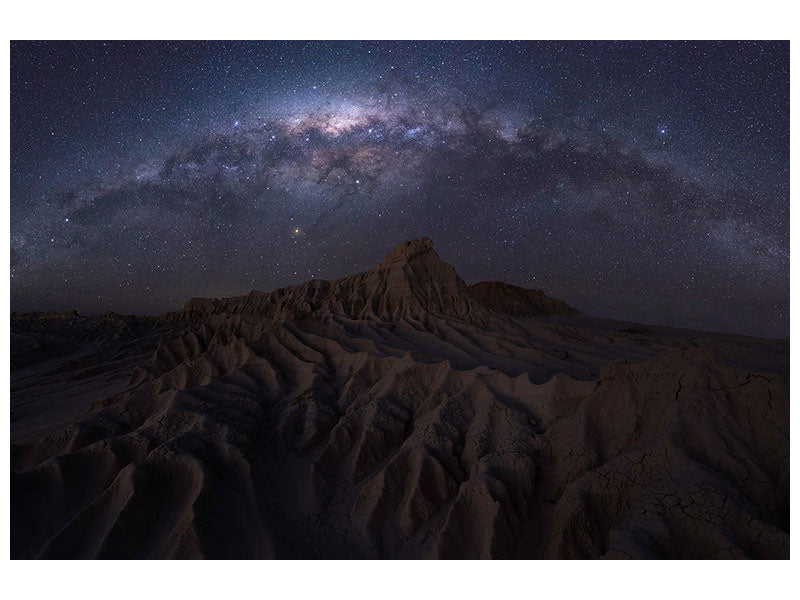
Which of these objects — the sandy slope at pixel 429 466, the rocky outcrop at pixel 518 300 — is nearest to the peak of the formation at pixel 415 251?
the sandy slope at pixel 429 466

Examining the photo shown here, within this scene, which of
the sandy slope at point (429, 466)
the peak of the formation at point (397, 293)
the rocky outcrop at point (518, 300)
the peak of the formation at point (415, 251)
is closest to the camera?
the sandy slope at point (429, 466)

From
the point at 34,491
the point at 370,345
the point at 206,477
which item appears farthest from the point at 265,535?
the point at 370,345

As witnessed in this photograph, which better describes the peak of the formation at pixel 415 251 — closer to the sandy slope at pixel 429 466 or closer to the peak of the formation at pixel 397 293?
→ the peak of the formation at pixel 397 293

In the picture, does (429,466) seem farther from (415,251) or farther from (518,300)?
(518,300)

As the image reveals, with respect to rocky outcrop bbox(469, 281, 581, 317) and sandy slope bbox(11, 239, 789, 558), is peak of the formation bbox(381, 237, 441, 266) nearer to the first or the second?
sandy slope bbox(11, 239, 789, 558)

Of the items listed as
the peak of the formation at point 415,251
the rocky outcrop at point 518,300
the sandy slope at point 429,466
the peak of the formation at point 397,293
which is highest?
the rocky outcrop at point 518,300

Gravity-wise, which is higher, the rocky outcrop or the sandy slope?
the rocky outcrop

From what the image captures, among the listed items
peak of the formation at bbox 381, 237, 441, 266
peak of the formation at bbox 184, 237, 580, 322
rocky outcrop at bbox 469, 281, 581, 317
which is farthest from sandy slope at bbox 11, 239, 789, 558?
rocky outcrop at bbox 469, 281, 581, 317

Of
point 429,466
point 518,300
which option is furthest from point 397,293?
point 518,300
